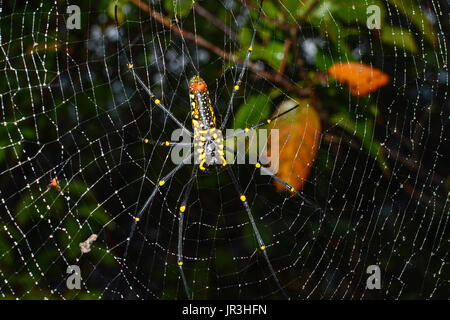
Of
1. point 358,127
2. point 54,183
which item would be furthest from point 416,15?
point 54,183

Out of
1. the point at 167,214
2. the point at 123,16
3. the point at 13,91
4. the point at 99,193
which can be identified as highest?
the point at 123,16

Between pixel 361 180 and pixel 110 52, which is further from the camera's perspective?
pixel 361 180

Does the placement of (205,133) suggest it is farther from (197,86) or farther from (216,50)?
(216,50)

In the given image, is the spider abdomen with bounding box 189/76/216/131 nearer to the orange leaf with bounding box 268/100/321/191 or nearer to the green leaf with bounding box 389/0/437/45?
the orange leaf with bounding box 268/100/321/191

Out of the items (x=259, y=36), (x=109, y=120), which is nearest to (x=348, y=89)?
(x=259, y=36)

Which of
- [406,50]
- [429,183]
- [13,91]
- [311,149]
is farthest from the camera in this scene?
[429,183]

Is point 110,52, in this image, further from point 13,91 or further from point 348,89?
point 348,89

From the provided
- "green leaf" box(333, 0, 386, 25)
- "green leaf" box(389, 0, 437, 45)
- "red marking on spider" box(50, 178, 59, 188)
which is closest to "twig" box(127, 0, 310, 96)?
"green leaf" box(333, 0, 386, 25)

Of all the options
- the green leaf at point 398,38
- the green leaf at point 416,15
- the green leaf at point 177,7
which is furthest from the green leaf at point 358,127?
the green leaf at point 177,7
